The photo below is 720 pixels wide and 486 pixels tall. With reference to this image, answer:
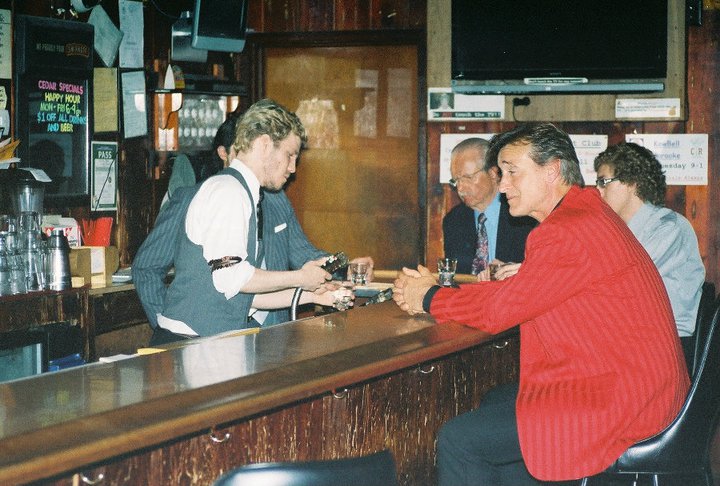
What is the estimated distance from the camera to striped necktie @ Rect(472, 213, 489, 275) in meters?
4.50

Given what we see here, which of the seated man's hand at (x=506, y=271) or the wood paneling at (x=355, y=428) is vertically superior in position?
the seated man's hand at (x=506, y=271)

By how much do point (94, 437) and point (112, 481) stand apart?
0.30m

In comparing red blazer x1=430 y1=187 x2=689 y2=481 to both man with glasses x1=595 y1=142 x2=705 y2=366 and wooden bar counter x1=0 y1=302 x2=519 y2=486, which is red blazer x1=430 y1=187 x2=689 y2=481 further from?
man with glasses x1=595 y1=142 x2=705 y2=366

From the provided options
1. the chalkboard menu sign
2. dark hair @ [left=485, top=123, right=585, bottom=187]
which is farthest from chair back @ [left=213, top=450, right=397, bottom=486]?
the chalkboard menu sign

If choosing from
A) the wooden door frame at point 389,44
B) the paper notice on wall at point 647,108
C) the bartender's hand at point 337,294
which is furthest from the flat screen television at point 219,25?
the paper notice on wall at point 647,108

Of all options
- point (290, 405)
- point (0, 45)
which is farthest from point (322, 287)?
point (0, 45)

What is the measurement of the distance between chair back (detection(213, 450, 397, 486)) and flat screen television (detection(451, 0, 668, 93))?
4.28m

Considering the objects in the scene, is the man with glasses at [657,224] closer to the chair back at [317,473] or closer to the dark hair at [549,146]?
the dark hair at [549,146]

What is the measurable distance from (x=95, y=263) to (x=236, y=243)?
1.90m

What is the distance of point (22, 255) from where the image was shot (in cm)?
414

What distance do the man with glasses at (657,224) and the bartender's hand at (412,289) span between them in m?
1.48

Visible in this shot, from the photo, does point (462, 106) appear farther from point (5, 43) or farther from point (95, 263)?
point (5, 43)

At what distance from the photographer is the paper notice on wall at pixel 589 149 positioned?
18.5 feet

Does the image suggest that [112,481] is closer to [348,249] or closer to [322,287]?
[322,287]
